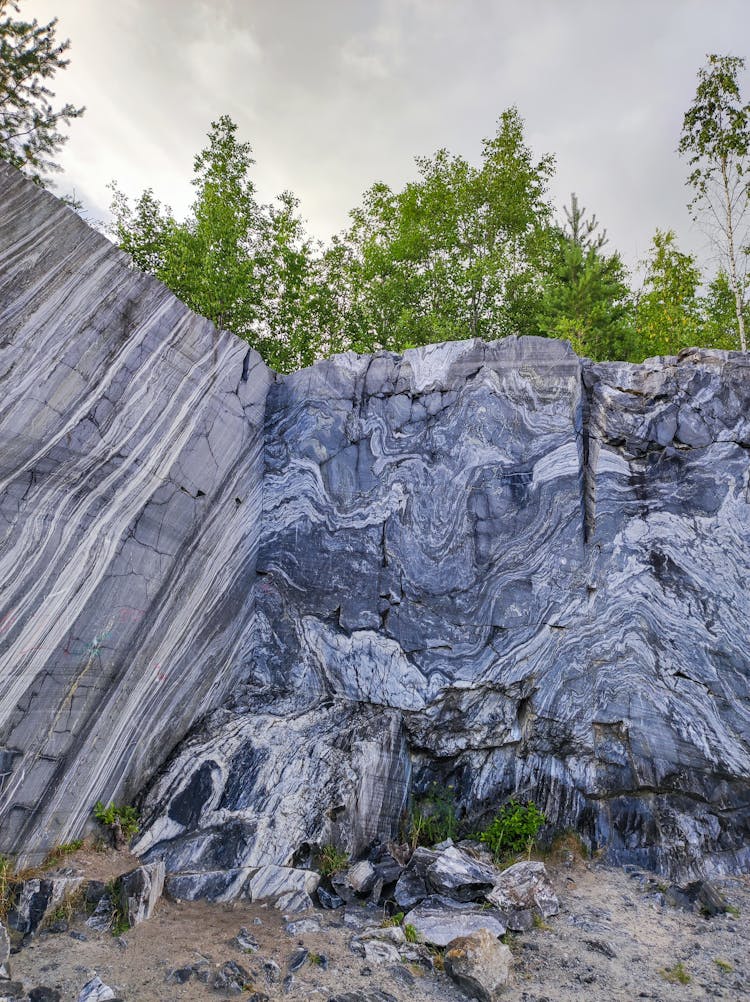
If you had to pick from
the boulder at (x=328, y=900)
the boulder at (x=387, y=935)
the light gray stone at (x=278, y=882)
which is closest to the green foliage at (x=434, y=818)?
the boulder at (x=328, y=900)

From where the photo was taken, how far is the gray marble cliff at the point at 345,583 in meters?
3.70

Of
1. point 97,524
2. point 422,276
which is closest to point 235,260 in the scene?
point 422,276

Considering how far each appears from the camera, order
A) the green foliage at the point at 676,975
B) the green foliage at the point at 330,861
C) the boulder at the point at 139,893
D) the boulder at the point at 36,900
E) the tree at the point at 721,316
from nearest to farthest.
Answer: the green foliage at the point at 676,975 → the boulder at the point at 36,900 → the boulder at the point at 139,893 → the green foliage at the point at 330,861 → the tree at the point at 721,316

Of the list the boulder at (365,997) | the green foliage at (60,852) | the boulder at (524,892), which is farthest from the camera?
the green foliage at (60,852)

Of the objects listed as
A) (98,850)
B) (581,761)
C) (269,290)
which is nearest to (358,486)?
(581,761)

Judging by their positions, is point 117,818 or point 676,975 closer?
point 676,975

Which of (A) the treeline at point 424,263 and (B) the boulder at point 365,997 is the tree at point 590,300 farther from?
(B) the boulder at point 365,997

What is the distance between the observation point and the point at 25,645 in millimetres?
3494

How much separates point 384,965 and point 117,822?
196 cm

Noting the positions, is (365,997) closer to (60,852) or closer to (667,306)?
(60,852)

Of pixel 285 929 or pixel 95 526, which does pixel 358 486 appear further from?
pixel 285 929

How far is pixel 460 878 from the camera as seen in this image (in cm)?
350

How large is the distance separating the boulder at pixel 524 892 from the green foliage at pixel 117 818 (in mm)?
2263

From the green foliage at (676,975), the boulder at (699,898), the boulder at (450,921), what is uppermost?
the boulder at (699,898)
